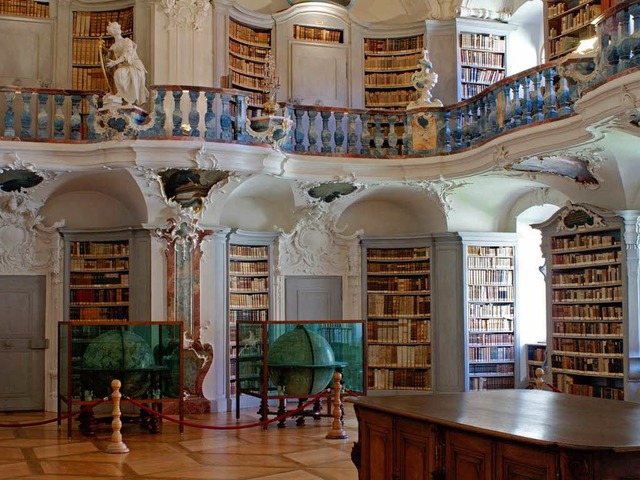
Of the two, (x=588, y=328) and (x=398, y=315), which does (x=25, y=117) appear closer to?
(x=398, y=315)

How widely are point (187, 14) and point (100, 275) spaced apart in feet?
13.0

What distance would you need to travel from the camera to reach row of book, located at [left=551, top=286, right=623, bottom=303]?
12000 millimetres

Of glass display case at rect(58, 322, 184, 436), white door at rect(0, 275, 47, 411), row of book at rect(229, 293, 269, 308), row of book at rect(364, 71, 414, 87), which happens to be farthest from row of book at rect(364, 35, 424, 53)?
white door at rect(0, 275, 47, 411)

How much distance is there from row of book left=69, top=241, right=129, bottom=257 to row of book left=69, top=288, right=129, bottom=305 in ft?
1.72

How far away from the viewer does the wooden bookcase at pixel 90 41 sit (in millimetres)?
13984

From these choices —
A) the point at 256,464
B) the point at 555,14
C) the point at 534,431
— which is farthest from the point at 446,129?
the point at 534,431

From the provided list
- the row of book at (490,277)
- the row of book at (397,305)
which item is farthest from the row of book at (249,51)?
the row of book at (490,277)

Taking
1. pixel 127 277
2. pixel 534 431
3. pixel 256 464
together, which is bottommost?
pixel 256 464

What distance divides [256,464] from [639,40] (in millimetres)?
5508

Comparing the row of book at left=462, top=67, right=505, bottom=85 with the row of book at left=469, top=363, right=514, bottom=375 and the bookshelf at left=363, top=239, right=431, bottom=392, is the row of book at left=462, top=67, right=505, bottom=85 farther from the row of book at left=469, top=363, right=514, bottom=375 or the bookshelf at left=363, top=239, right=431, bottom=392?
the row of book at left=469, top=363, right=514, bottom=375

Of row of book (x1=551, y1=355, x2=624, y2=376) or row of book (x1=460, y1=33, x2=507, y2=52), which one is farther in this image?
row of book (x1=460, y1=33, x2=507, y2=52)

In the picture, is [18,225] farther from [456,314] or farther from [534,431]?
[534,431]

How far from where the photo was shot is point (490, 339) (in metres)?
14.5

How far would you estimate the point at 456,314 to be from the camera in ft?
47.2
